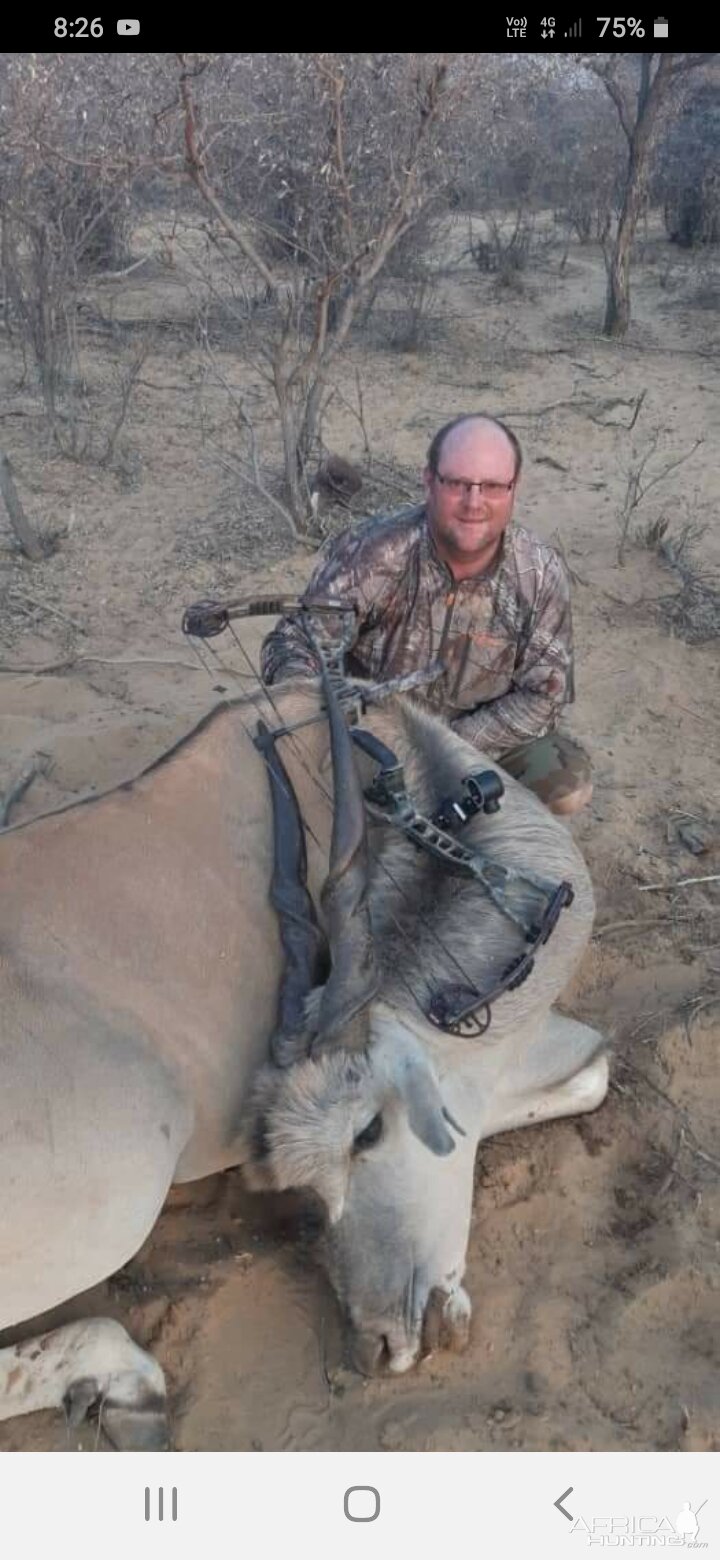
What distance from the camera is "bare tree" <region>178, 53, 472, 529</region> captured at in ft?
20.6

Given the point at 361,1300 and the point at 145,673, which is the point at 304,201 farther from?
the point at 361,1300

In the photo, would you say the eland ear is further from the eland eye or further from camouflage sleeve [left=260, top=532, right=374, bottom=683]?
camouflage sleeve [left=260, top=532, right=374, bottom=683]

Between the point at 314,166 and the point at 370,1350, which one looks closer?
the point at 370,1350

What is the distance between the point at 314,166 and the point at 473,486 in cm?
487

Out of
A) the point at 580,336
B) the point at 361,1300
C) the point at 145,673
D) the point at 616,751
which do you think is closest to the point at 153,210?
the point at 580,336

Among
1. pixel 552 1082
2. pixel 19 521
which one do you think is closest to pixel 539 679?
pixel 552 1082

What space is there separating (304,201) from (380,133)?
101cm

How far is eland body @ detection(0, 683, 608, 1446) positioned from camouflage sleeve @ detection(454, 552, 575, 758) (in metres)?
0.70

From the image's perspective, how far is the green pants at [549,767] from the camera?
4.14 metres

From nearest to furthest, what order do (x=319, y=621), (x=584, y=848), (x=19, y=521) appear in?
(x=319, y=621) → (x=584, y=848) → (x=19, y=521)

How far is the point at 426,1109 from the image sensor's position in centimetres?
277

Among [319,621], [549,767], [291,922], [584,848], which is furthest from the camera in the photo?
[584,848]

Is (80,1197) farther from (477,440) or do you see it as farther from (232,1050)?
(477,440)

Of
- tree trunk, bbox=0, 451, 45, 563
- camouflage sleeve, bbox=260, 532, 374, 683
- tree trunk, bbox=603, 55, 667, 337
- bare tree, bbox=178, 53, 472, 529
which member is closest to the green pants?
camouflage sleeve, bbox=260, 532, 374, 683
